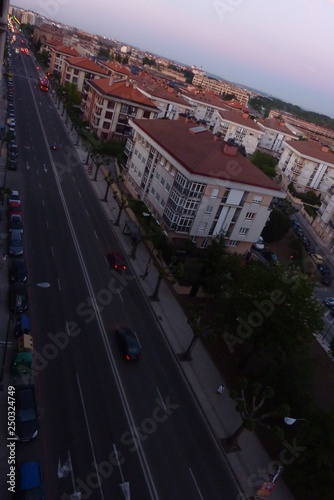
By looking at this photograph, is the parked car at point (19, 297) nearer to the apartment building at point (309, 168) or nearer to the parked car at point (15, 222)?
the parked car at point (15, 222)

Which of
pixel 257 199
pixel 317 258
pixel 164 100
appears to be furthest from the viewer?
pixel 164 100

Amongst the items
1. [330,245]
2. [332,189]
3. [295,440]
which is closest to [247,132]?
[332,189]

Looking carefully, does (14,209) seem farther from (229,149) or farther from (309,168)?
(309,168)

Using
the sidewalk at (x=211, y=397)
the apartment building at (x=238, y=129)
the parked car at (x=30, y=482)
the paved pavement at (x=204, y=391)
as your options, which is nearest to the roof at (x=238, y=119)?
the apartment building at (x=238, y=129)

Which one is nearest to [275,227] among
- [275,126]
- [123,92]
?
[123,92]

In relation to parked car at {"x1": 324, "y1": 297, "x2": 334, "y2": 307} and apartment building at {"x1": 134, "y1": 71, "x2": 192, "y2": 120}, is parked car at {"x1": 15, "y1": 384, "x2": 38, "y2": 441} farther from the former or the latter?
apartment building at {"x1": 134, "y1": 71, "x2": 192, "y2": 120}

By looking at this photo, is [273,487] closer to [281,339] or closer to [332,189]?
[281,339]
